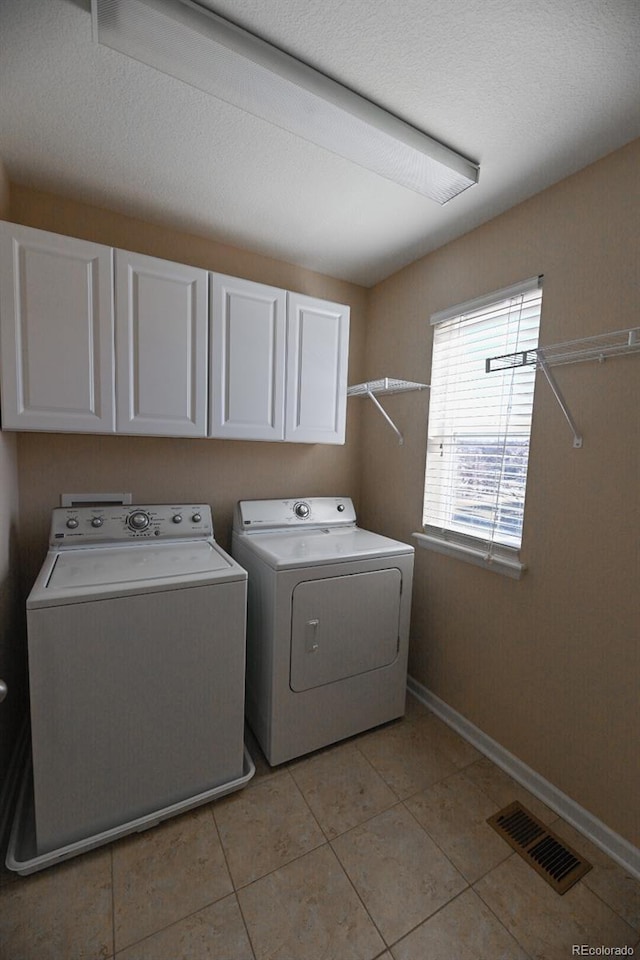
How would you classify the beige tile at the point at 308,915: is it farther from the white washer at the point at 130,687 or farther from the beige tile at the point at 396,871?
the white washer at the point at 130,687

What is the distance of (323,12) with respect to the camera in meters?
1.00

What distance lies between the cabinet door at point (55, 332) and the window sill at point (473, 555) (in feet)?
5.50

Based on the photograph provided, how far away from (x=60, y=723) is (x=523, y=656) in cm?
179

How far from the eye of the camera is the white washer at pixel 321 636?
166 centimetres

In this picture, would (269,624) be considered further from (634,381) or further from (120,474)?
(634,381)

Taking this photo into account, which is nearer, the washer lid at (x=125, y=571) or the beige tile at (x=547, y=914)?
the beige tile at (x=547, y=914)

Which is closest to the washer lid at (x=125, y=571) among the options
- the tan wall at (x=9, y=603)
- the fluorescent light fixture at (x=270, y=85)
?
the tan wall at (x=9, y=603)

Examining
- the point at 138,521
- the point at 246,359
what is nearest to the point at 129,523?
the point at 138,521

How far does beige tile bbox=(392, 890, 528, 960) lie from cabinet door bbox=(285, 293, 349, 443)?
189 cm

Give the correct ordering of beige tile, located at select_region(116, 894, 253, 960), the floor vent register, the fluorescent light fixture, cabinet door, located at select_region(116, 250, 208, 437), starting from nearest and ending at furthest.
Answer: the fluorescent light fixture
beige tile, located at select_region(116, 894, 253, 960)
the floor vent register
cabinet door, located at select_region(116, 250, 208, 437)

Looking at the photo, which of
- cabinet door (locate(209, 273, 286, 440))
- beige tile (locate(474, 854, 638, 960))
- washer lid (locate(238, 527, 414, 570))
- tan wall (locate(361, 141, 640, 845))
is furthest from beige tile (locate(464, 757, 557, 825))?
cabinet door (locate(209, 273, 286, 440))

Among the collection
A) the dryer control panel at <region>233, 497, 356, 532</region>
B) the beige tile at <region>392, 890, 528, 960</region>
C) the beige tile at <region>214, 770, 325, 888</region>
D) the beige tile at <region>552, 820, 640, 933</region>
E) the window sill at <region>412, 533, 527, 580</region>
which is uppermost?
the dryer control panel at <region>233, 497, 356, 532</region>

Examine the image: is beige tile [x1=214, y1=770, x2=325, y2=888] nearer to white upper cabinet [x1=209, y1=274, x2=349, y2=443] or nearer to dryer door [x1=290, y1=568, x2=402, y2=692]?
dryer door [x1=290, y1=568, x2=402, y2=692]

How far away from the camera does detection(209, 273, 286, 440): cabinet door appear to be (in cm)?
184
